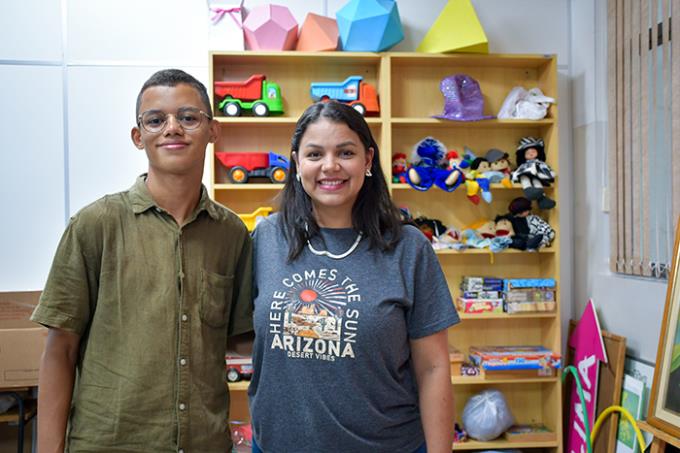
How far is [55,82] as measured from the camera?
3.08 m

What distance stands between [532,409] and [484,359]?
1.95 feet

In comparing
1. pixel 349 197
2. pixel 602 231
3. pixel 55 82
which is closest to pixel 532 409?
pixel 602 231

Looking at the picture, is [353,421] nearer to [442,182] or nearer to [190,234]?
[190,234]

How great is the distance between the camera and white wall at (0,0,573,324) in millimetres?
3066

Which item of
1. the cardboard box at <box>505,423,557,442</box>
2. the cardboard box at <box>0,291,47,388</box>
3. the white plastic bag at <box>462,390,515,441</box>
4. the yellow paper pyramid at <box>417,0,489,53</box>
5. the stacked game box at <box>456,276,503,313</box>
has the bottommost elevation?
the cardboard box at <box>505,423,557,442</box>

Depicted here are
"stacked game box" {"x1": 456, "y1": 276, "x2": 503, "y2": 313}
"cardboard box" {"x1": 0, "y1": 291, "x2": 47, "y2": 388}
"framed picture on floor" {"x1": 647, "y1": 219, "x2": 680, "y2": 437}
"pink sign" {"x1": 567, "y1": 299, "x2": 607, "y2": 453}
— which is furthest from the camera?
"stacked game box" {"x1": 456, "y1": 276, "x2": 503, "y2": 313}

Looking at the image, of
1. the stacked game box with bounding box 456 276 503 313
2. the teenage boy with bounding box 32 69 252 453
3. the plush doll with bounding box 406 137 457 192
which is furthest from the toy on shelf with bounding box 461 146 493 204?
the teenage boy with bounding box 32 69 252 453

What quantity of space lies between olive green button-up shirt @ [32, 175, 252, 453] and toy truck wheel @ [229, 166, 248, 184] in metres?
1.64

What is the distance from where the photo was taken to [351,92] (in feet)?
9.76

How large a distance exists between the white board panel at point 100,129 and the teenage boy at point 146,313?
1998 millimetres

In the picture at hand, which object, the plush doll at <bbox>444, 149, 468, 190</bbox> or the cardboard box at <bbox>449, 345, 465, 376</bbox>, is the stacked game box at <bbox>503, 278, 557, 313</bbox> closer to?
the cardboard box at <bbox>449, 345, 465, 376</bbox>

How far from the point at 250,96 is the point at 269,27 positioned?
383 millimetres

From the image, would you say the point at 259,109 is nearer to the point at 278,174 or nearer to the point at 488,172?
the point at 278,174

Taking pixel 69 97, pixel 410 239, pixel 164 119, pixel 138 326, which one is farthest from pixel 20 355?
pixel 410 239
